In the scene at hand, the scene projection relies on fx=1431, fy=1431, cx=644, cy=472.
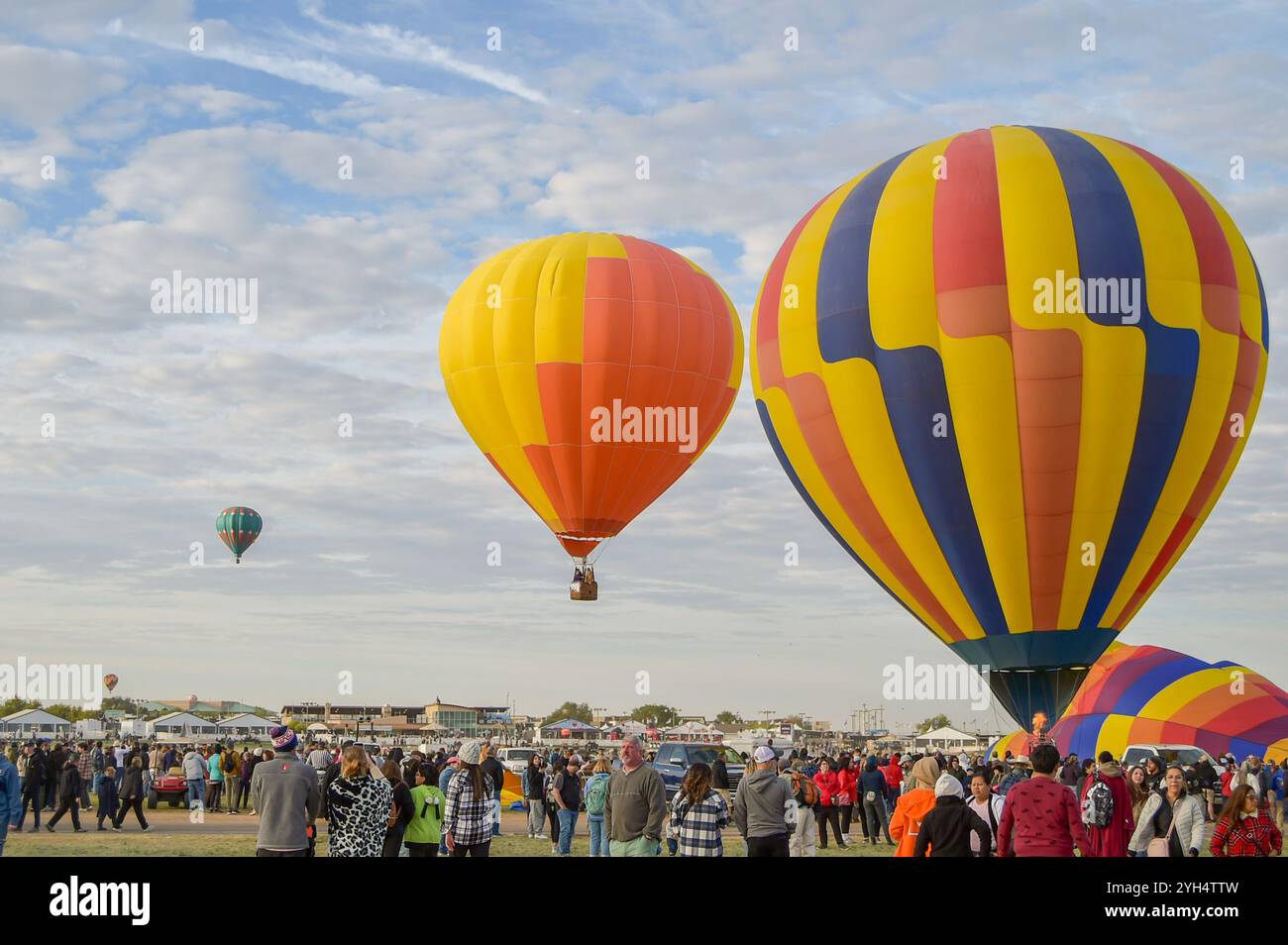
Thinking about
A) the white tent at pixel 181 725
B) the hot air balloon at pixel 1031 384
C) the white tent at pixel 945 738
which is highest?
the hot air balloon at pixel 1031 384

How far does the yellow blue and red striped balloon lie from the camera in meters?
30.5

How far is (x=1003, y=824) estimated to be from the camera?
9078mm

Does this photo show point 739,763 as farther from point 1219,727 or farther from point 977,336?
point 977,336

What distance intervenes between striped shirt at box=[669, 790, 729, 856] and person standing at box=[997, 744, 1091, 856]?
1918mm

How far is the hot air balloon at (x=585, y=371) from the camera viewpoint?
1199 inches

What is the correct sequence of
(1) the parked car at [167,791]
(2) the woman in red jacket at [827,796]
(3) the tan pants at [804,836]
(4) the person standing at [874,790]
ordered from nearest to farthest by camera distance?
(3) the tan pants at [804,836] < (4) the person standing at [874,790] < (2) the woman in red jacket at [827,796] < (1) the parked car at [167,791]

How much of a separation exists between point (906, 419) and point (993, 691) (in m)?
4.55

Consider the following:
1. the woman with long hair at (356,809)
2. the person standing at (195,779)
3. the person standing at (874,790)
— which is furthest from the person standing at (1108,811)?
the person standing at (195,779)

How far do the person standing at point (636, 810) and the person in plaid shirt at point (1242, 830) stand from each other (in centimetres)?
375

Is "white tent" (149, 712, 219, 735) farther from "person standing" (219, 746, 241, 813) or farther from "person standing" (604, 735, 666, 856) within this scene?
"person standing" (604, 735, 666, 856)

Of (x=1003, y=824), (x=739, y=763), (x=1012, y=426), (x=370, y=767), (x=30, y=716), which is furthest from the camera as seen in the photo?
(x=30, y=716)

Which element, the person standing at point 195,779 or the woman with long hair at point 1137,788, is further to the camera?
the person standing at point 195,779

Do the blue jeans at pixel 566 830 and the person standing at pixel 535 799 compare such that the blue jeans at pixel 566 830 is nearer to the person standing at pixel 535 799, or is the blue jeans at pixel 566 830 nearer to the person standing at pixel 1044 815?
the person standing at pixel 535 799
